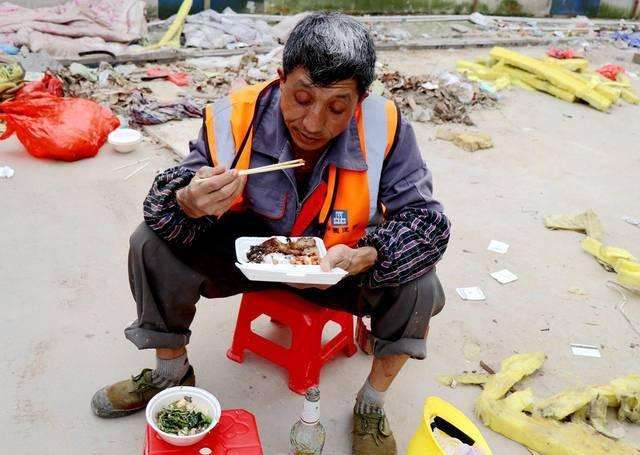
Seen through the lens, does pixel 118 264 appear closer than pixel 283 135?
No

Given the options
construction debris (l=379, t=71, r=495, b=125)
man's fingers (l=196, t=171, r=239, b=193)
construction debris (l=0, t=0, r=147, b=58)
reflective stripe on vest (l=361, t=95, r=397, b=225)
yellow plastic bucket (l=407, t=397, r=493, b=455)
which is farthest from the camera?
construction debris (l=0, t=0, r=147, b=58)

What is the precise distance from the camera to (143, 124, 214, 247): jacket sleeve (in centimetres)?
183

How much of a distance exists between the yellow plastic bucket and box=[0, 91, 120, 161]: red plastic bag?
3.10 metres

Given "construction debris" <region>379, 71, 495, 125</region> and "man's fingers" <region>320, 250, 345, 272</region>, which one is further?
"construction debris" <region>379, 71, 495, 125</region>

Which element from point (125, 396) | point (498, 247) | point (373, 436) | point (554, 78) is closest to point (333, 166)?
point (373, 436)

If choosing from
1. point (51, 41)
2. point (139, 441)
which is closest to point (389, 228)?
point (139, 441)

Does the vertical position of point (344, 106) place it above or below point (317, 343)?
above

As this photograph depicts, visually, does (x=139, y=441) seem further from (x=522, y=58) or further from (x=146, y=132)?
(x=522, y=58)

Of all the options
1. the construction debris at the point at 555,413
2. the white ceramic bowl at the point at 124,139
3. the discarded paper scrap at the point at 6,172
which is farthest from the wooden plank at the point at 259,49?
the construction debris at the point at 555,413

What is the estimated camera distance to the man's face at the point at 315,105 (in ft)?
5.87

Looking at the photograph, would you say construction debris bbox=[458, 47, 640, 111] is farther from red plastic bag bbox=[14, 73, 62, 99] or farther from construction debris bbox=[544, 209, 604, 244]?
red plastic bag bbox=[14, 73, 62, 99]

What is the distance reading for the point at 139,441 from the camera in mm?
2084

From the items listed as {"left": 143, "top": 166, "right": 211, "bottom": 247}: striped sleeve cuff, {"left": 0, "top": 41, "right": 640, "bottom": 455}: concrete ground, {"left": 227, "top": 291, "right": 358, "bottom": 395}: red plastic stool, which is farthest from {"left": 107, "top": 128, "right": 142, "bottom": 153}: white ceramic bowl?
{"left": 143, "top": 166, "right": 211, "bottom": 247}: striped sleeve cuff

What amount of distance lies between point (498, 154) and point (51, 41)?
14.9ft
